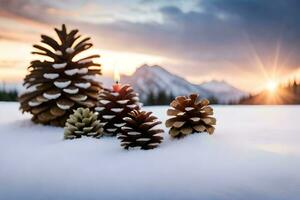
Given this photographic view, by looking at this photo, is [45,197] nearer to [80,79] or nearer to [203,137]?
[203,137]

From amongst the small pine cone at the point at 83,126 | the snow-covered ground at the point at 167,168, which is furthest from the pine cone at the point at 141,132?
the small pine cone at the point at 83,126

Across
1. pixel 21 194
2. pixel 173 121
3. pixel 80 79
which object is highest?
pixel 80 79

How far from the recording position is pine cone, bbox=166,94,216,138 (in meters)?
5.88

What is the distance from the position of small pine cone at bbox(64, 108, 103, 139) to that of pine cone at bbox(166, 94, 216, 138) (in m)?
1.22

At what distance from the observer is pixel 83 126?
6719 mm

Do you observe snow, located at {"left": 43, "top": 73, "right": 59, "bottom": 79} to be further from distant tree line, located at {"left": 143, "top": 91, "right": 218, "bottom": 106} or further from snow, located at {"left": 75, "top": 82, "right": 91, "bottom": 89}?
distant tree line, located at {"left": 143, "top": 91, "right": 218, "bottom": 106}

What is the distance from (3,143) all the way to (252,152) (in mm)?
3695

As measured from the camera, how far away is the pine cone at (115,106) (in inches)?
271

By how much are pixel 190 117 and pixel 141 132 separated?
0.63 meters

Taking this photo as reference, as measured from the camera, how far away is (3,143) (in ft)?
23.0

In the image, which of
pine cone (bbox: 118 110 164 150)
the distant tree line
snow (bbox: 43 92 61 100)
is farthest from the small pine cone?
the distant tree line

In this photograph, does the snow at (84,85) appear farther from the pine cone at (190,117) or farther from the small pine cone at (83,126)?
the pine cone at (190,117)

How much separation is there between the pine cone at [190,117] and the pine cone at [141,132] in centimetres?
23

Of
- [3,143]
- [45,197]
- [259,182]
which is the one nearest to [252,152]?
[259,182]
